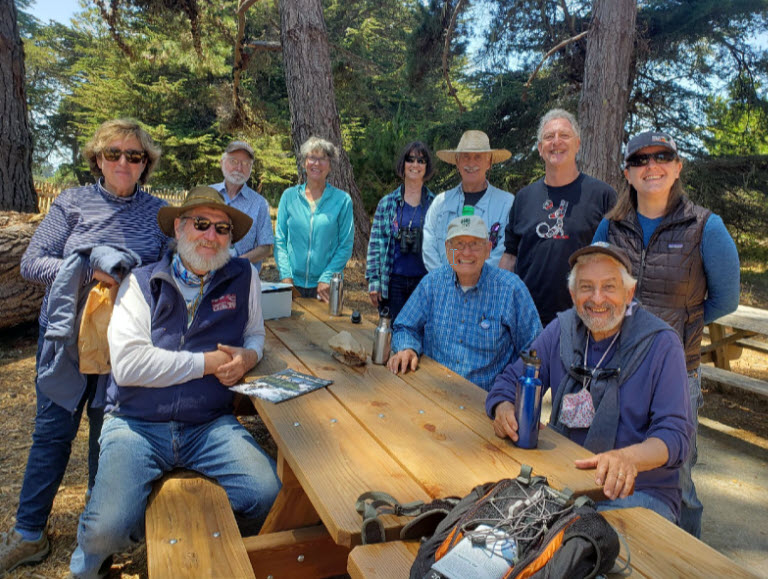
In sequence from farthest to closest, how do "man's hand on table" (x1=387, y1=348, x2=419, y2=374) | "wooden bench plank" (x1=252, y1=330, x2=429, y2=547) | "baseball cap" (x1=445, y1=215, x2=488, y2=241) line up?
"baseball cap" (x1=445, y1=215, x2=488, y2=241), "man's hand on table" (x1=387, y1=348, x2=419, y2=374), "wooden bench plank" (x1=252, y1=330, x2=429, y2=547)

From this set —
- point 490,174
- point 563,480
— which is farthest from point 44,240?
point 490,174

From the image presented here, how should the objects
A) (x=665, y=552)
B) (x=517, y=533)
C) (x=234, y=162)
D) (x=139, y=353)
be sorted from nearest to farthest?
(x=517, y=533) → (x=665, y=552) → (x=139, y=353) → (x=234, y=162)

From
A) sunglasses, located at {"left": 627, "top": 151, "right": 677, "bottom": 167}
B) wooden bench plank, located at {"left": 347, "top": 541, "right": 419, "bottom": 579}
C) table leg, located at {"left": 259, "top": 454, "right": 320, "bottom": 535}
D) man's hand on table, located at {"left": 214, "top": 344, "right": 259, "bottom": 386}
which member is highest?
sunglasses, located at {"left": 627, "top": 151, "right": 677, "bottom": 167}

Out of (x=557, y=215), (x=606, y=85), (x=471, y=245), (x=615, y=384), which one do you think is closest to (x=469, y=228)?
(x=471, y=245)

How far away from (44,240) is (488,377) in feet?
6.99

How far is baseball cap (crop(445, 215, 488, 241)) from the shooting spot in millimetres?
2701

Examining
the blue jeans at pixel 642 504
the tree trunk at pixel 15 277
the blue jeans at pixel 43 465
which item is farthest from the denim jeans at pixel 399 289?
the tree trunk at pixel 15 277

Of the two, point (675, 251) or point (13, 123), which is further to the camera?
point (13, 123)

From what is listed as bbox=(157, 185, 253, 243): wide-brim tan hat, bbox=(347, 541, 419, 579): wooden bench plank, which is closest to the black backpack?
bbox=(347, 541, 419, 579): wooden bench plank

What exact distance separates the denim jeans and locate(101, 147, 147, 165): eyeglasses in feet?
6.76

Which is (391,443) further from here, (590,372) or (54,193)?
(54,193)

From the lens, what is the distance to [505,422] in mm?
1874

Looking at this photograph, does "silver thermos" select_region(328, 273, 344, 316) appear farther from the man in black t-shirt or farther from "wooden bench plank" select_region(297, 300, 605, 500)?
the man in black t-shirt

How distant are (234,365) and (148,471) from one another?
509 mm
